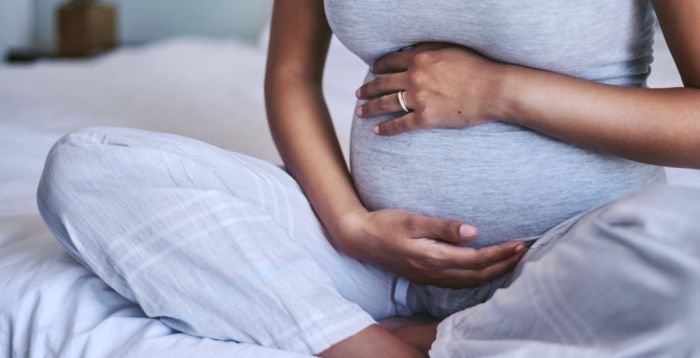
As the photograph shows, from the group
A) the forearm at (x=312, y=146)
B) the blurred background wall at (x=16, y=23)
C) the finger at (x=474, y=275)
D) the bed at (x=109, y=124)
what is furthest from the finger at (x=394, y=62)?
the blurred background wall at (x=16, y=23)

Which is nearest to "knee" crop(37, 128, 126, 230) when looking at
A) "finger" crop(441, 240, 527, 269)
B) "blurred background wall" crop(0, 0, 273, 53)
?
"finger" crop(441, 240, 527, 269)

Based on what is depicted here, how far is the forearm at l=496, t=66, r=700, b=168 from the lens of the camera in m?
0.79

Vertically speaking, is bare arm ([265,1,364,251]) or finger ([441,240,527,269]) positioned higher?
bare arm ([265,1,364,251])

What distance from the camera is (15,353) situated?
86cm

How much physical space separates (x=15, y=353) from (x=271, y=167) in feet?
1.10

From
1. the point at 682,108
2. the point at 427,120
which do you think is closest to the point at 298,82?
the point at 427,120

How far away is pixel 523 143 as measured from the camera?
33.6 inches

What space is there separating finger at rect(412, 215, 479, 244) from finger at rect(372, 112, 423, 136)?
0.30 feet

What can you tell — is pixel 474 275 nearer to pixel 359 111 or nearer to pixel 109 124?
pixel 359 111

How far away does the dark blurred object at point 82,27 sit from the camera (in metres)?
3.19

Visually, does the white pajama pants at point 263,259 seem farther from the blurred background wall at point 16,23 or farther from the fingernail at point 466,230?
the blurred background wall at point 16,23

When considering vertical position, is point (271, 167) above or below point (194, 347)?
above

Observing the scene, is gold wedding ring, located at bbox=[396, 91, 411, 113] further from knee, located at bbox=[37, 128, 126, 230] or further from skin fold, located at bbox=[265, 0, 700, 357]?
knee, located at bbox=[37, 128, 126, 230]

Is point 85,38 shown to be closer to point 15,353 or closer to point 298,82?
point 298,82
